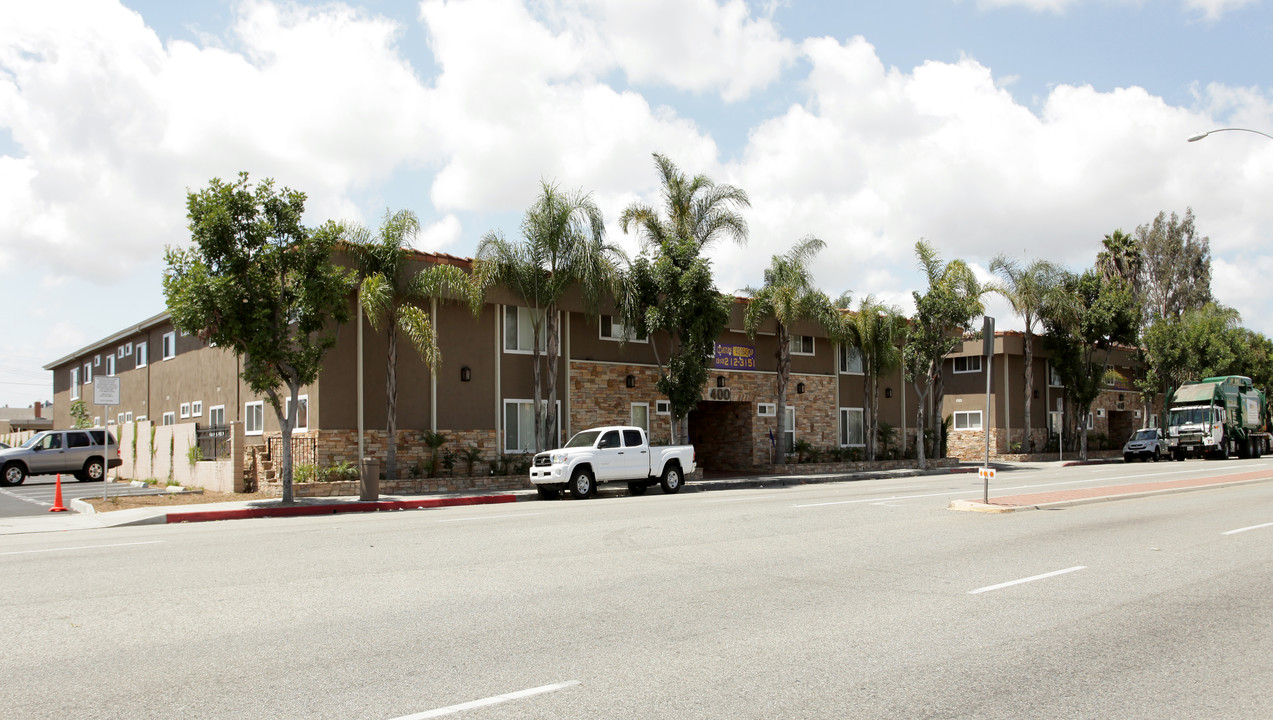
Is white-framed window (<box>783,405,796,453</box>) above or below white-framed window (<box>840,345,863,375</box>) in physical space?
below

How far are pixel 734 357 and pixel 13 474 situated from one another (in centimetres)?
2540

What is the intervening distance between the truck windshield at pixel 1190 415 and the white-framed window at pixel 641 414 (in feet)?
101

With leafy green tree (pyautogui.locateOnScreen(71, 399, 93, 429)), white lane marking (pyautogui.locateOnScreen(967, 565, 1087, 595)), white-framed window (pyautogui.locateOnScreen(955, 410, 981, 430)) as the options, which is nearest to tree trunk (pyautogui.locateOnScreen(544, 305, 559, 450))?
white lane marking (pyautogui.locateOnScreen(967, 565, 1087, 595))

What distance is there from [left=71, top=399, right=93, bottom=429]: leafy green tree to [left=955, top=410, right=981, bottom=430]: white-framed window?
42.5 metres

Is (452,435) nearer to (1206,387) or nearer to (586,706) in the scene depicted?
(586,706)

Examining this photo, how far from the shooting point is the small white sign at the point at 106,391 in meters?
22.3

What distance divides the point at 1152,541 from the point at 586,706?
10201 millimetres

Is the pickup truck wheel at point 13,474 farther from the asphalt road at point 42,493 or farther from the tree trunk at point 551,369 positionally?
the tree trunk at point 551,369

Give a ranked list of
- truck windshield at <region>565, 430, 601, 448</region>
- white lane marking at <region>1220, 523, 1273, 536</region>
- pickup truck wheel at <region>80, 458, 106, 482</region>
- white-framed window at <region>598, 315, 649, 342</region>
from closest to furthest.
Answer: white lane marking at <region>1220, 523, 1273, 536</region>
truck windshield at <region>565, 430, 601, 448</region>
white-framed window at <region>598, 315, 649, 342</region>
pickup truck wheel at <region>80, 458, 106, 482</region>

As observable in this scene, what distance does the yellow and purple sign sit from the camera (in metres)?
34.0

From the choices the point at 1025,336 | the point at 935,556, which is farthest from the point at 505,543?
the point at 1025,336

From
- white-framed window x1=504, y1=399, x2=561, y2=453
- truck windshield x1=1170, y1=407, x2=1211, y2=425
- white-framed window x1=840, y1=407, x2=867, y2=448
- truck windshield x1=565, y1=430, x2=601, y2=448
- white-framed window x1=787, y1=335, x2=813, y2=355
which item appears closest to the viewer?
truck windshield x1=565, y1=430, x2=601, y2=448

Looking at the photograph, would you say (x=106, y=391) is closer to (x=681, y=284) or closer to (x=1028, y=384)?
(x=681, y=284)

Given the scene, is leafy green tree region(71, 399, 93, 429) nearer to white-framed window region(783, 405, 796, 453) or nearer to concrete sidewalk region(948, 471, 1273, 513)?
white-framed window region(783, 405, 796, 453)
